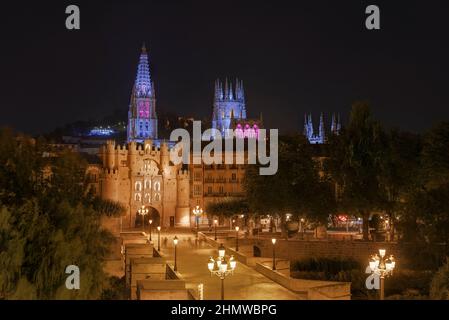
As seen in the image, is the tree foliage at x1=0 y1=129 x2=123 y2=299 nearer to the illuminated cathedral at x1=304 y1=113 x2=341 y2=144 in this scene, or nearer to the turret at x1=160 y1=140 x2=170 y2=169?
the turret at x1=160 y1=140 x2=170 y2=169

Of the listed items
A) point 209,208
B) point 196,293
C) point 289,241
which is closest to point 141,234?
point 209,208

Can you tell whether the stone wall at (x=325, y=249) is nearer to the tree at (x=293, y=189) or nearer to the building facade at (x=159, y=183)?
the tree at (x=293, y=189)

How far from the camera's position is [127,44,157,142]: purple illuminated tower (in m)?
117

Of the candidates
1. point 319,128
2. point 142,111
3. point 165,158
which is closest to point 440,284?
point 165,158

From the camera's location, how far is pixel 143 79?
379 feet

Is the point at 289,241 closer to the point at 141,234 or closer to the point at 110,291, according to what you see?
the point at 141,234

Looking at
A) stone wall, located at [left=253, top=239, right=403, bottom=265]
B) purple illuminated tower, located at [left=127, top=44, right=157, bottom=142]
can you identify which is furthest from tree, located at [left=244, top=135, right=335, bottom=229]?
purple illuminated tower, located at [left=127, top=44, right=157, bottom=142]

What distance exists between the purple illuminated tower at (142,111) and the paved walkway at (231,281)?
8099cm

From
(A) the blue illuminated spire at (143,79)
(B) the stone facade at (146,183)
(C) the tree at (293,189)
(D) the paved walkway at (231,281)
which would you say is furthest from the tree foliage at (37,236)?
(A) the blue illuminated spire at (143,79)

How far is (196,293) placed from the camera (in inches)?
928

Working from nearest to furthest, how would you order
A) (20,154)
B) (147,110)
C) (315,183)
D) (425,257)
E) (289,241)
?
(20,154), (425,257), (289,241), (315,183), (147,110)

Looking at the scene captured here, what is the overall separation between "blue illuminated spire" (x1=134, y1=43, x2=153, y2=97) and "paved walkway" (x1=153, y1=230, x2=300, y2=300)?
3016 inches

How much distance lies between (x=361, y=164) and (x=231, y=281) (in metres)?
17.7
